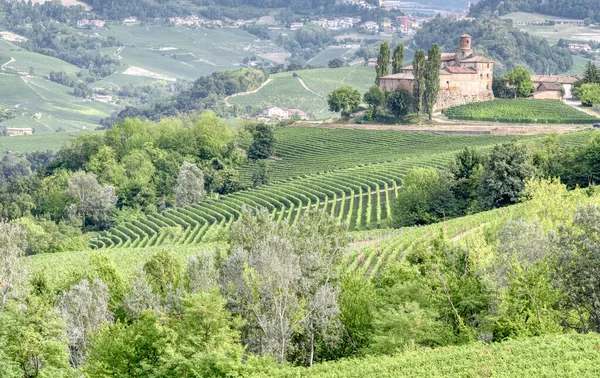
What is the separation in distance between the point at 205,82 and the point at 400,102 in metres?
85.0

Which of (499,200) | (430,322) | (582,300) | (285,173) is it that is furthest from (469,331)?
(285,173)

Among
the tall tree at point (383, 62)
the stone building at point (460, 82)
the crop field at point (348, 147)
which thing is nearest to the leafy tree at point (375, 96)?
the stone building at point (460, 82)

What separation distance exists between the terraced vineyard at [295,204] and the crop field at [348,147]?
16.4 feet

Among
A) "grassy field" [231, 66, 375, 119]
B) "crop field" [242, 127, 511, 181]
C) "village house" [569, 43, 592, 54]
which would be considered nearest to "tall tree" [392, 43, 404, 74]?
"crop field" [242, 127, 511, 181]

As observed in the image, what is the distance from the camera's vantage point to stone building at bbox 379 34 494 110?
103 meters

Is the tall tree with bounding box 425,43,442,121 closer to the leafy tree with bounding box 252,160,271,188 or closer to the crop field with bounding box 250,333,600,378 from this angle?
the leafy tree with bounding box 252,160,271,188

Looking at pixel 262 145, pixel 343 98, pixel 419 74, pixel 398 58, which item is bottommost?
pixel 262 145

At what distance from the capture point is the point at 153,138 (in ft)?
346

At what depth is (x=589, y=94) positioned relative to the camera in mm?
98312

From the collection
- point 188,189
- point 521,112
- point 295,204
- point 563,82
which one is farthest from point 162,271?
point 563,82

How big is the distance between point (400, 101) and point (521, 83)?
15654 mm

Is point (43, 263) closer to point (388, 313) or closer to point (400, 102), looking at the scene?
point (388, 313)

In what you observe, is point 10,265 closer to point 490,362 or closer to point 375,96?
point 490,362

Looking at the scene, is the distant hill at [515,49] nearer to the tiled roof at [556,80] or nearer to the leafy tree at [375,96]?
the tiled roof at [556,80]
